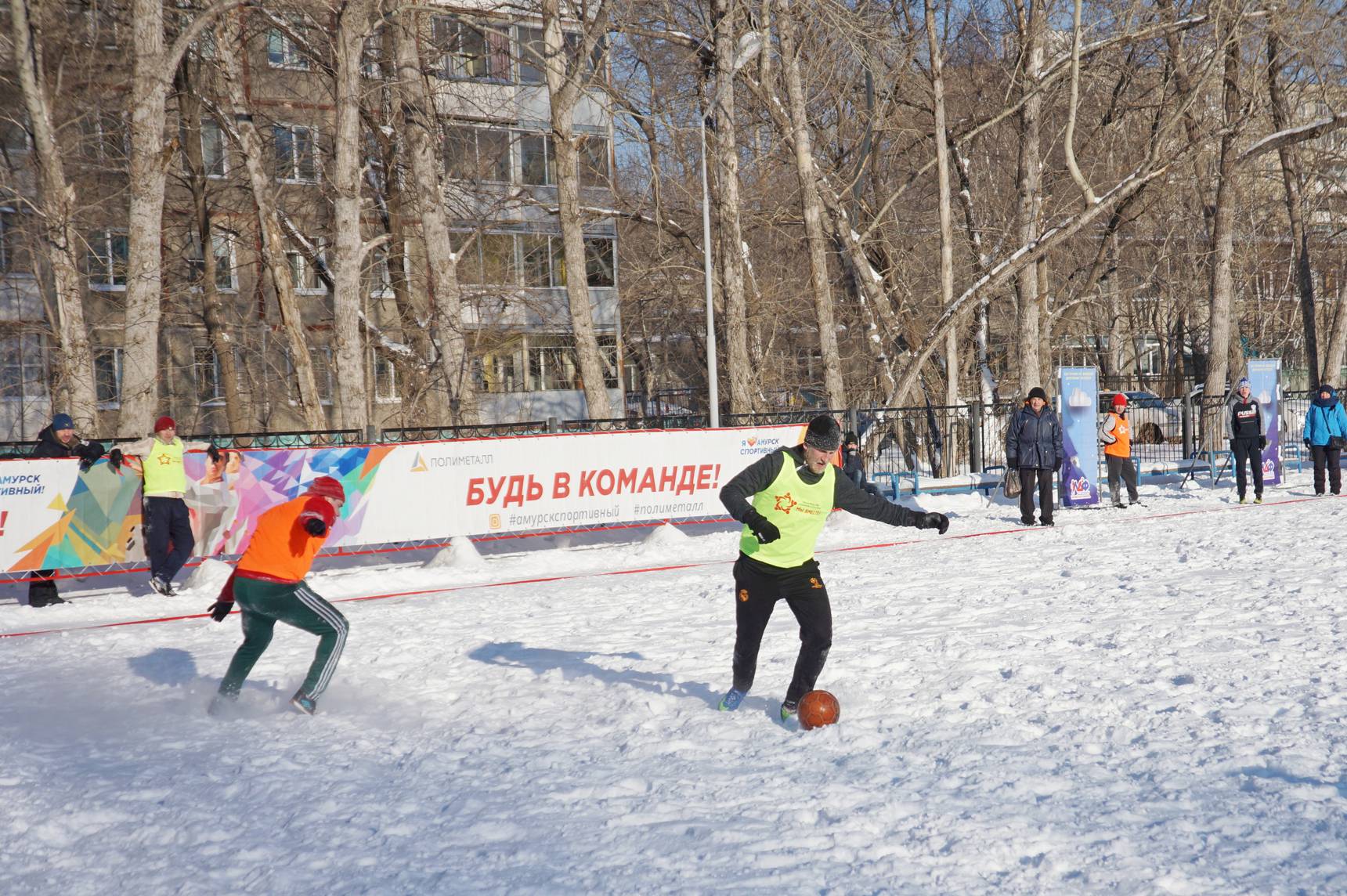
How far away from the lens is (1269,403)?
19.2 meters

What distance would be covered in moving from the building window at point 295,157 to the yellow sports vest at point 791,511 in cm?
2108

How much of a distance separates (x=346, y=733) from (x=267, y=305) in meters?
27.5

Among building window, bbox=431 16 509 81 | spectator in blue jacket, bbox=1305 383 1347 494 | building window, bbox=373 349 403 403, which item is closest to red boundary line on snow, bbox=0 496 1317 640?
spectator in blue jacket, bbox=1305 383 1347 494

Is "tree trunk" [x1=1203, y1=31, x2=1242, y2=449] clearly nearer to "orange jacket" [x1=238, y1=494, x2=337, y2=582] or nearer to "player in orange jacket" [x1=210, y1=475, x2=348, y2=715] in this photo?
"player in orange jacket" [x1=210, y1=475, x2=348, y2=715]

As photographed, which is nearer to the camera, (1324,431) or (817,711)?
(817,711)

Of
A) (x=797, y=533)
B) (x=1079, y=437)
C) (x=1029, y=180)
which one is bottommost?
(x=797, y=533)

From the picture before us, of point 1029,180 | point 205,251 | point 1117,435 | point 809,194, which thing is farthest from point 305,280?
point 1117,435

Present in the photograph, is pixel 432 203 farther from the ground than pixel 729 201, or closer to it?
closer to it

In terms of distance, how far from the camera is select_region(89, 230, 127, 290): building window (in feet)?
79.5

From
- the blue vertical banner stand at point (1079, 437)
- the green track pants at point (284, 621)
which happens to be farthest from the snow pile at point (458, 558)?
the blue vertical banner stand at point (1079, 437)

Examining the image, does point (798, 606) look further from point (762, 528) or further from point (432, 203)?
point (432, 203)

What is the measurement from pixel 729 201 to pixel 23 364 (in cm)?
1547

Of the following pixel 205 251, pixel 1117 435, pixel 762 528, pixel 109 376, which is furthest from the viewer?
pixel 109 376

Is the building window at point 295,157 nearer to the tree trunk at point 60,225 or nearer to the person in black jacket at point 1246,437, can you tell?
the tree trunk at point 60,225
